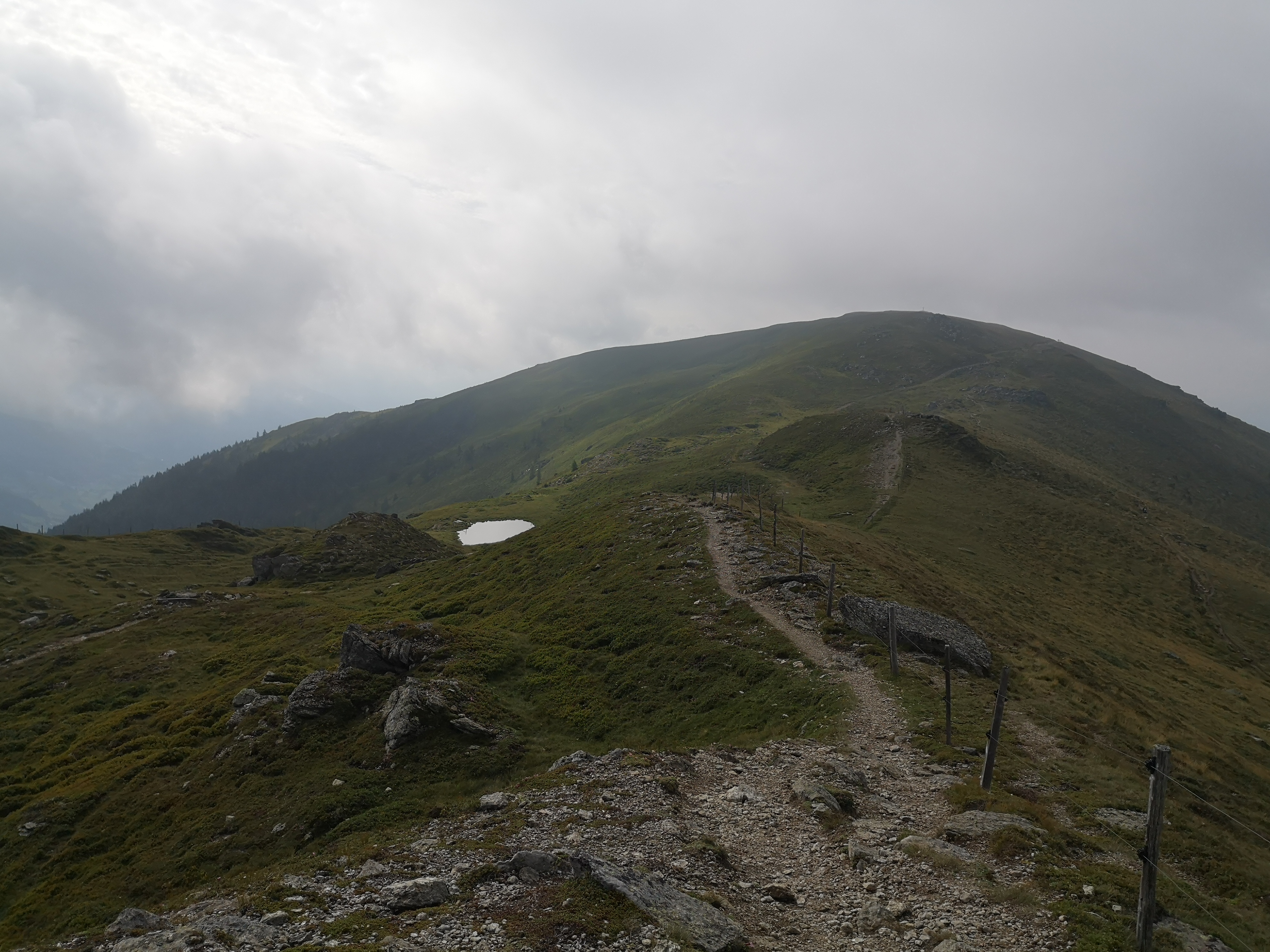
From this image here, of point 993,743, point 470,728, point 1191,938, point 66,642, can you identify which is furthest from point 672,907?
point 66,642

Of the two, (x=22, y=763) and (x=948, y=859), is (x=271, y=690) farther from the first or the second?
(x=948, y=859)

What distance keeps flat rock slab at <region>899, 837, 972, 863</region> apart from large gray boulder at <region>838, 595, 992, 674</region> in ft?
58.3

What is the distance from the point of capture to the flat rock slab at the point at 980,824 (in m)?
16.8

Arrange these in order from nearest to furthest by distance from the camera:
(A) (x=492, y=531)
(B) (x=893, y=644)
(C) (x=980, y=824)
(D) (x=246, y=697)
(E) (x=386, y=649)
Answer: (C) (x=980, y=824), (B) (x=893, y=644), (E) (x=386, y=649), (D) (x=246, y=697), (A) (x=492, y=531)

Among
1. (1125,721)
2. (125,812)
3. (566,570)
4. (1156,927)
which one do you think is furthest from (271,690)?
(1125,721)

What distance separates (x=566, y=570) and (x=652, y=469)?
3730 inches

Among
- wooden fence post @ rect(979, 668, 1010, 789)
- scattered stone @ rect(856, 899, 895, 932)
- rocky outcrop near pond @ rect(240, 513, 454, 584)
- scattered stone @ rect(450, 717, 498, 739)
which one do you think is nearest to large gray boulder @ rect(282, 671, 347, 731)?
scattered stone @ rect(450, 717, 498, 739)

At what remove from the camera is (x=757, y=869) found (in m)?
16.3

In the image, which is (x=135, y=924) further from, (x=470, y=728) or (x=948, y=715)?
(x=948, y=715)

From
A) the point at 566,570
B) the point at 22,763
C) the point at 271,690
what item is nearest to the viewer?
the point at 271,690

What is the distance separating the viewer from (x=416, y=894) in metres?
14.3

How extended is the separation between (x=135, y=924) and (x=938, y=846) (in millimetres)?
21043

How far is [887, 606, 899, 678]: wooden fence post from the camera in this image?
31.5m

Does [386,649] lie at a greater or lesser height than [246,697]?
greater
